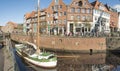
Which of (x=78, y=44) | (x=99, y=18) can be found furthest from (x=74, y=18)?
(x=78, y=44)

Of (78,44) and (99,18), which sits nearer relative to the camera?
(78,44)

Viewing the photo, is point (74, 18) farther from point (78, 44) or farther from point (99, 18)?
point (78, 44)

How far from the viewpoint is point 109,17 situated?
81000mm

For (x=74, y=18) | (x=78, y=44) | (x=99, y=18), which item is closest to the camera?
(x=78, y=44)

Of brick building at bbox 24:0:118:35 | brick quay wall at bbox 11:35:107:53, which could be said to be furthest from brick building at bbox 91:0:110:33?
brick quay wall at bbox 11:35:107:53

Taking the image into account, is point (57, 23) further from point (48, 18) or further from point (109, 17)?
point (109, 17)

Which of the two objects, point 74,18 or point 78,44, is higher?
point 74,18

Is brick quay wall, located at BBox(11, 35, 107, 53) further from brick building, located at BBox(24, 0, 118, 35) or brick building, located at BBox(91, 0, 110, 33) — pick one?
brick building, located at BBox(91, 0, 110, 33)

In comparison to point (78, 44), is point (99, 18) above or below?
above

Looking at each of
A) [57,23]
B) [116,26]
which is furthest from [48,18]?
[116,26]

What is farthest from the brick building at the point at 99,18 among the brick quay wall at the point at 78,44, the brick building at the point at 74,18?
the brick quay wall at the point at 78,44

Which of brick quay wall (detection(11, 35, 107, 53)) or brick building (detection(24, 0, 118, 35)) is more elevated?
brick building (detection(24, 0, 118, 35))

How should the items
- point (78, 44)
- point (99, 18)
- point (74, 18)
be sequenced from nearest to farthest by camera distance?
point (78, 44) < point (74, 18) < point (99, 18)

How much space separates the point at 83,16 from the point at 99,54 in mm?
23009
